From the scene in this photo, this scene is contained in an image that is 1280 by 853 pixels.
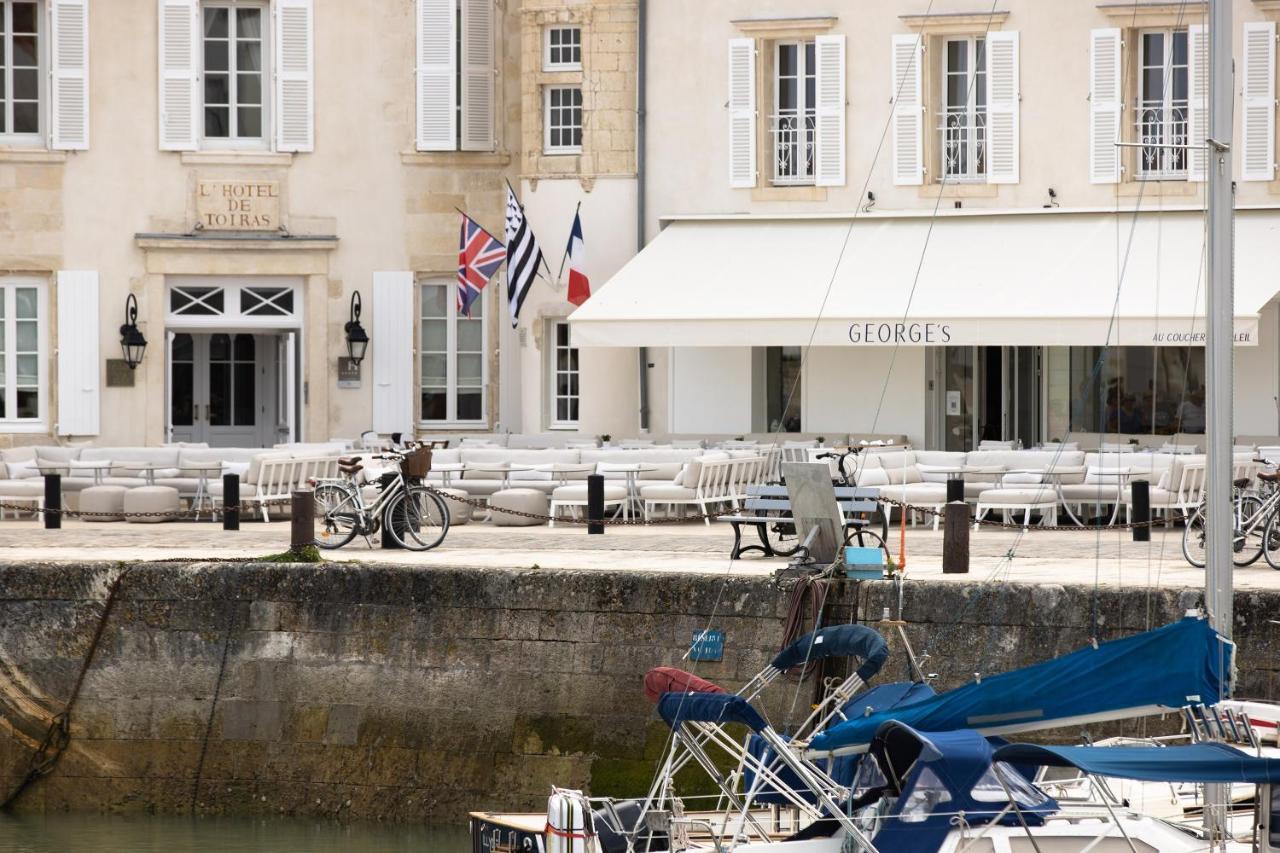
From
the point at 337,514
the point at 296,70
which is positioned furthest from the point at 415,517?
the point at 296,70

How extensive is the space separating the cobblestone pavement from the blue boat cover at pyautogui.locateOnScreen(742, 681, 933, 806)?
2.78 meters

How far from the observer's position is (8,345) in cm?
2703

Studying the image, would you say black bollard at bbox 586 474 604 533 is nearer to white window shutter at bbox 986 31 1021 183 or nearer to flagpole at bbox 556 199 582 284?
flagpole at bbox 556 199 582 284

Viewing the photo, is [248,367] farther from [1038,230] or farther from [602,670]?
[602,670]

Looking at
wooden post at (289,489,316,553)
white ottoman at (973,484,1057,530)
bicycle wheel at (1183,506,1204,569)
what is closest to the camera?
bicycle wheel at (1183,506,1204,569)

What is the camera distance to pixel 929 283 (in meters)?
24.4

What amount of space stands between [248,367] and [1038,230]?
9.88 meters

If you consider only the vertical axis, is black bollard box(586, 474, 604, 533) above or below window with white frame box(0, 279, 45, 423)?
below

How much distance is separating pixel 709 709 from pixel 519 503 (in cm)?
989

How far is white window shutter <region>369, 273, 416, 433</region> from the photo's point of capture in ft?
90.0

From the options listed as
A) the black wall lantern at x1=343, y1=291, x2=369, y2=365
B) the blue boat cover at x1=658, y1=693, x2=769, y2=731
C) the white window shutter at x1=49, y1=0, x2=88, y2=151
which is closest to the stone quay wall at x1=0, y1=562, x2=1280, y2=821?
the blue boat cover at x1=658, y1=693, x2=769, y2=731

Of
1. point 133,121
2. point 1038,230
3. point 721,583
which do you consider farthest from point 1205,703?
point 133,121

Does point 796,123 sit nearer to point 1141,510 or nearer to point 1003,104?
point 1003,104

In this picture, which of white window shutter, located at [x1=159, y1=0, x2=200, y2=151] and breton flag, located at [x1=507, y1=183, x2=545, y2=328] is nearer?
breton flag, located at [x1=507, y1=183, x2=545, y2=328]
